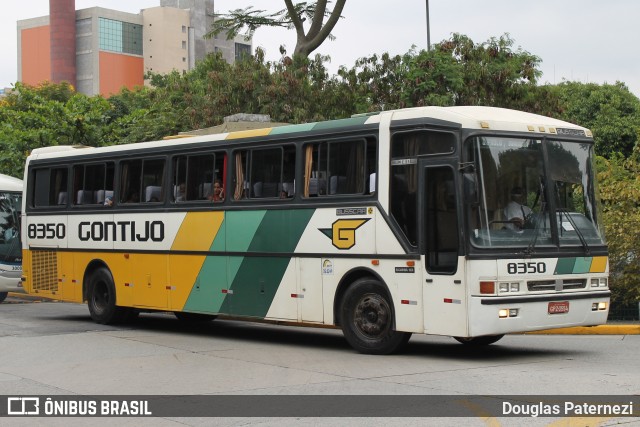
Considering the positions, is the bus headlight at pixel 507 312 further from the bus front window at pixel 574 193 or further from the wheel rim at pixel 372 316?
the wheel rim at pixel 372 316

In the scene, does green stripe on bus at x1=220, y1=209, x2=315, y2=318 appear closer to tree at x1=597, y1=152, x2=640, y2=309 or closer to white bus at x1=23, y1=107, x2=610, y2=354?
white bus at x1=23, y1=107, x2=610, y2=354

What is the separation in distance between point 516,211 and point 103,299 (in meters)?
9.45

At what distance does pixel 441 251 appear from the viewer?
1296 centimetres

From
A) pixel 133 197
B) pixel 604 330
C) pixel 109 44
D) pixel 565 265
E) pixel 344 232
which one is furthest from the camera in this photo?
pixel 109 44

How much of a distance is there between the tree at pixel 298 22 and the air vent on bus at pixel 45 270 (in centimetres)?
1455

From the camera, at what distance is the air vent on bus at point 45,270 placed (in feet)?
66.7

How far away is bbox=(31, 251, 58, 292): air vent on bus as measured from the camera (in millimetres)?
20328

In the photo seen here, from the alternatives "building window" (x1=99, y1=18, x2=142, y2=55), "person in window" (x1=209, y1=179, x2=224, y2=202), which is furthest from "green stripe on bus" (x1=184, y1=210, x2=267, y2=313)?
"building window" (x1=99, y1=18, x2=142, y2=55)

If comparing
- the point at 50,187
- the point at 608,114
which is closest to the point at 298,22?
the point at 50,187

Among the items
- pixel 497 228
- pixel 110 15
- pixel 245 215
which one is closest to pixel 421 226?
pixel 497 228

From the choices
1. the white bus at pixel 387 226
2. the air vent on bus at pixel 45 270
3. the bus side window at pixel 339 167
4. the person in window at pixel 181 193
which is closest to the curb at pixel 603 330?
the white bus at pixel 387 226

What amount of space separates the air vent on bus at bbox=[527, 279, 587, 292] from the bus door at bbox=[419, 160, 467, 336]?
970mm

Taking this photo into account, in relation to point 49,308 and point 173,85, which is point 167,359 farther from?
point 173,85

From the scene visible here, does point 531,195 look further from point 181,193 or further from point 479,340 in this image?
point 181,193
